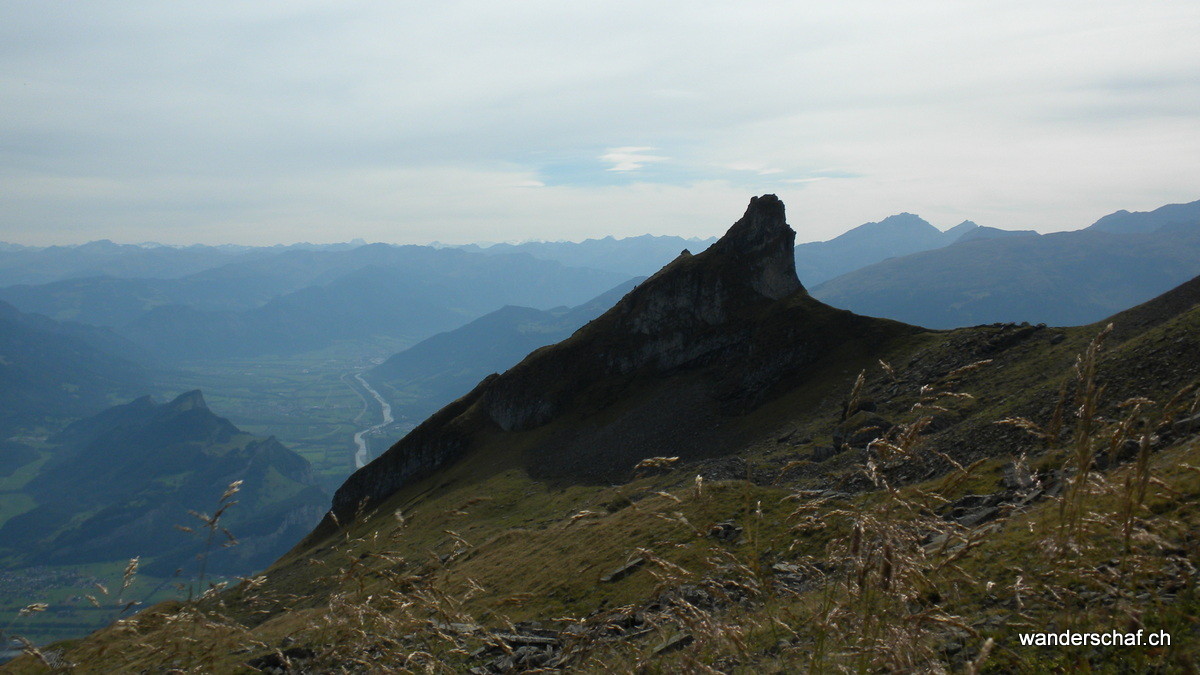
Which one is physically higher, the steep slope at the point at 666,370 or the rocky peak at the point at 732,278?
the rocky peak at the point at 732,278

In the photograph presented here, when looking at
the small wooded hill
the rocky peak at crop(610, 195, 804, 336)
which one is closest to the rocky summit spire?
the rocky peak at crop(610, 195, 804, 336)

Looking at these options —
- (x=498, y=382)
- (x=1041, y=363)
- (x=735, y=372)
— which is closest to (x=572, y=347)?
(x=498, y=382)

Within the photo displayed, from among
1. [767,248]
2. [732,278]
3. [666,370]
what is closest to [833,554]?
[666,370]

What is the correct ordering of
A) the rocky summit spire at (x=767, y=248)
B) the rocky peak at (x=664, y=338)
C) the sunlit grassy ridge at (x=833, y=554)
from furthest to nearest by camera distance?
1. the rocky summit spire at (x=767, y=248)
2. the rocky peak at (x=664, y=338)
3. the sunlit grassy ridge at (x=833, y=554)

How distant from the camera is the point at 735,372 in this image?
72312mm

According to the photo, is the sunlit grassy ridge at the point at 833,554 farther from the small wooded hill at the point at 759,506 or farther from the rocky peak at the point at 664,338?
the rocky peak at the point at 664,338

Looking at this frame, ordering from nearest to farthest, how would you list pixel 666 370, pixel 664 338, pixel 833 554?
1. pixel 833 554
2. pixel 666 370
3. pixel 664 338

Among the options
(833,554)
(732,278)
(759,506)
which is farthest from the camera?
(732,278)

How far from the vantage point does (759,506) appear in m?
5.46

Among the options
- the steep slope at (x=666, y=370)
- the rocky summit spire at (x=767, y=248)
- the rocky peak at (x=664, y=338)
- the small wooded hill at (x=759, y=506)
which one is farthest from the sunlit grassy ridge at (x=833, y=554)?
the rocky summit spire at (x=767, y=248)

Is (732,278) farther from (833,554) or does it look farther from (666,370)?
(833,554)

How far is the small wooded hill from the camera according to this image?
217 inches

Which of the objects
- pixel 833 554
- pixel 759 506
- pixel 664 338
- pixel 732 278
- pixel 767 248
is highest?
pixel 767 248

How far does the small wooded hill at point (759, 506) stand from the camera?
18.1ft
